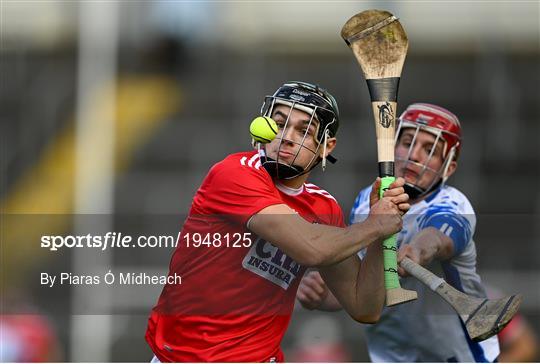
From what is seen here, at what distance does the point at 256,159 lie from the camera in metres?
2.96

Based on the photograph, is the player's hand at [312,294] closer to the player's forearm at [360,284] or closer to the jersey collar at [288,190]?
the player's forearm at [360,284]

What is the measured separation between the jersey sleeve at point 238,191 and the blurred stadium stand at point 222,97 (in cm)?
9

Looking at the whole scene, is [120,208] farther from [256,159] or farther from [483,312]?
→ [483,312]

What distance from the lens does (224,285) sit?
2963 mm

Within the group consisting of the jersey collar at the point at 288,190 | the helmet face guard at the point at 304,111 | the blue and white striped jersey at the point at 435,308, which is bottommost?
the blue and white striped jersey at the point at 435,308

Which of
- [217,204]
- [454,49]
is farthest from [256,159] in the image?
[454,49]

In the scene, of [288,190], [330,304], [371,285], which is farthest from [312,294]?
[288,190]

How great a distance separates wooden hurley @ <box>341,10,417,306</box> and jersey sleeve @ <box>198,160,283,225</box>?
1.04 feet

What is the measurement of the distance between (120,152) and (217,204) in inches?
11.9

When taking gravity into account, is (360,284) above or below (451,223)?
A: below

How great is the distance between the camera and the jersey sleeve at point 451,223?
10.3ft

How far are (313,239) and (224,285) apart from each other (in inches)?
11.9

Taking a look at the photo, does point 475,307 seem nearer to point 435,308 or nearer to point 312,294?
point 435,308

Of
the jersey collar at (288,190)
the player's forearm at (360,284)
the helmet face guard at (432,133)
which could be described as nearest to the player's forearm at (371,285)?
the player's forearm at (360,284)
